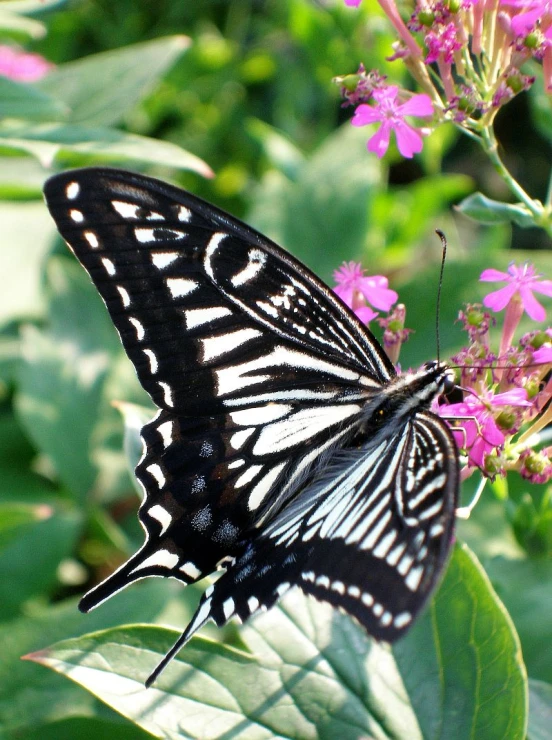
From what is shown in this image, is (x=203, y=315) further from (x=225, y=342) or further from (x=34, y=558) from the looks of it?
(x=34, y=558)

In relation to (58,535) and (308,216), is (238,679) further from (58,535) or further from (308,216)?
(308,216)

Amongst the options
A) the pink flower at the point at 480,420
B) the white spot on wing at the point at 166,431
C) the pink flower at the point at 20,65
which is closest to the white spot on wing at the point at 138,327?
the white spot on wing at the point at 166,431

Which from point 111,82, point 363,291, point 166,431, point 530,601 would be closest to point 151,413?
point 166,431

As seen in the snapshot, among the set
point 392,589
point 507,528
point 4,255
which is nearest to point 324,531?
point 392,589

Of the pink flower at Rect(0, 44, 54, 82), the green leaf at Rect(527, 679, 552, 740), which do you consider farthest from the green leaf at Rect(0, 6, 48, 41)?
the green leaf at Rect(527, 679, 552, 740)

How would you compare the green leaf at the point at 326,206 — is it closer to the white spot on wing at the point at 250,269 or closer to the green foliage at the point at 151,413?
the green foliage at the point at 151,413

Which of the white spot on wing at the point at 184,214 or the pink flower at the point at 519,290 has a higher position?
the white spot on wing at the point at 184,214
